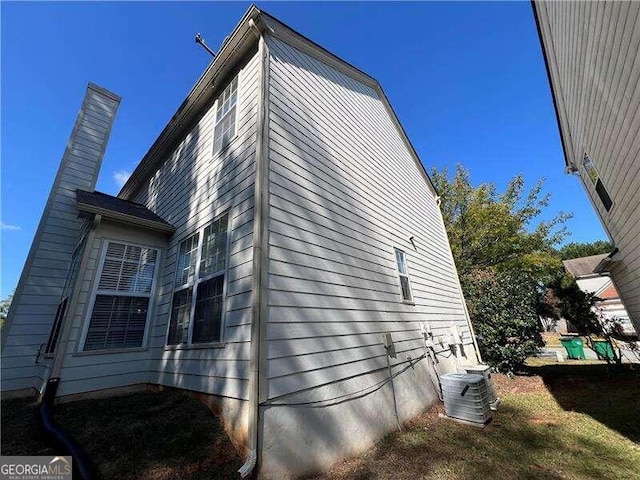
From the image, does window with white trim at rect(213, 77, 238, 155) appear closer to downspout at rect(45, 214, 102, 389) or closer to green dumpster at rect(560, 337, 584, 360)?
downspout at rect(45, 214, 102, 389)

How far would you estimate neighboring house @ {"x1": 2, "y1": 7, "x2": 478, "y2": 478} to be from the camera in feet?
11.1

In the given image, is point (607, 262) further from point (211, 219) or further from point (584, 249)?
point (584, 249)

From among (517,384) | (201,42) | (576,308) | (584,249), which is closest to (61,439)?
(201,42)

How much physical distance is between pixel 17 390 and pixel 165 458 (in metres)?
4.99

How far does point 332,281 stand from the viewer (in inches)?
174

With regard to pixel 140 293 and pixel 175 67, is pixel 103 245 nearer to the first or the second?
pixel 140 293

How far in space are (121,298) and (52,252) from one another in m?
2.70

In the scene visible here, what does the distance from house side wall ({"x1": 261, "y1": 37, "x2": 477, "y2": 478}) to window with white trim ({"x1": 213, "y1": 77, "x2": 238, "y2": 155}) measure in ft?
3.37

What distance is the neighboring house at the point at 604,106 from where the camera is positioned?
4109 mm

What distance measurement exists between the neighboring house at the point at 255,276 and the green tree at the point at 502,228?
12221 millimetres

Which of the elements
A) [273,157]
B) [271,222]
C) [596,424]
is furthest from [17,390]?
[596,424]

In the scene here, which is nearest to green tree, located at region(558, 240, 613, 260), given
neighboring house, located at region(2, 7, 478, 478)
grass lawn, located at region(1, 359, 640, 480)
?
neighboring house, located at region(2, 7, 478, 478)

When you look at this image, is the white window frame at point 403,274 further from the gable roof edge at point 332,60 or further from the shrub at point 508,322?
the gable roof edge at point 332,60

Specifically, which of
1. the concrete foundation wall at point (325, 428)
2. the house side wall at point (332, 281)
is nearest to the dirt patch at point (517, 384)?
the house side wall at point (332, 281)
